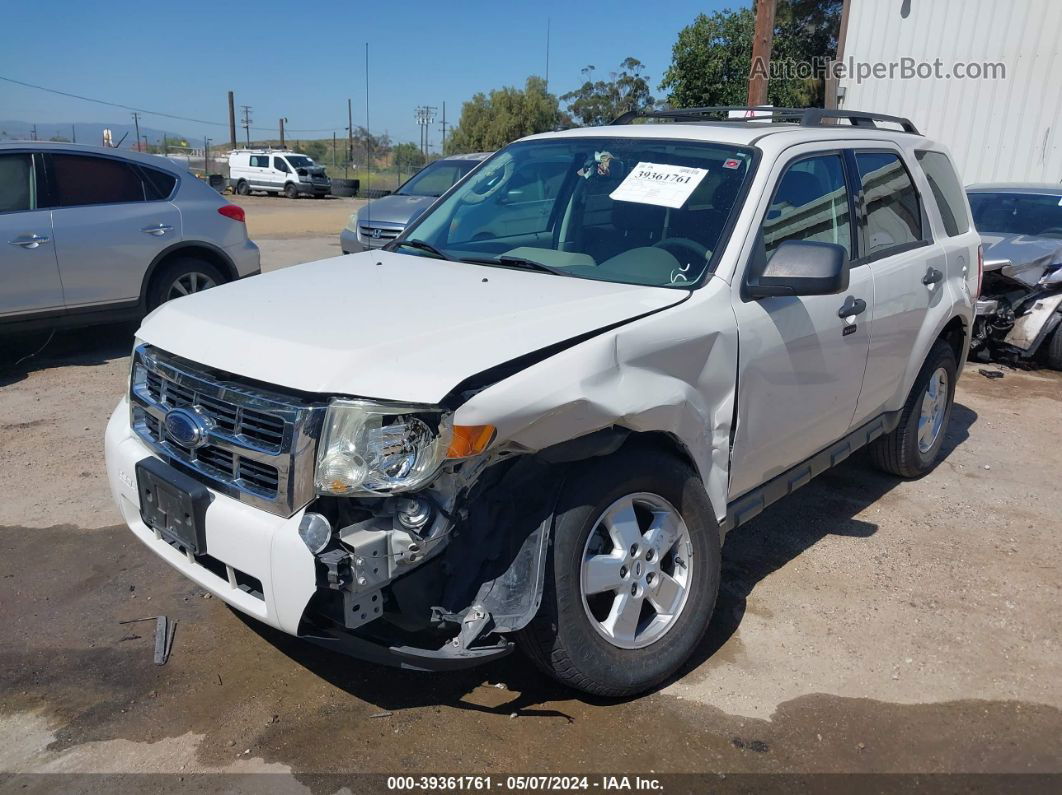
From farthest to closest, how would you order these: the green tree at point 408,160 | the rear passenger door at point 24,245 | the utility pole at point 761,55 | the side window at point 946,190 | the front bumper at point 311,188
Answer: the green tree at point 408,160, the front bumper at point 311,188, the utility pole at point 761,55, the rear passenger door at point 24,245, the side window at point 946,190

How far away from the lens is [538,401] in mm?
2518

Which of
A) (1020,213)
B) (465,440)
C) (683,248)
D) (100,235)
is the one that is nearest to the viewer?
(465,440)

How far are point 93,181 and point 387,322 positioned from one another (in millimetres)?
5722

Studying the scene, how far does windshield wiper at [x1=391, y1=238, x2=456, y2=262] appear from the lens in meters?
3.89

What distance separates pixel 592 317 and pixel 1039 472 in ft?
13.8

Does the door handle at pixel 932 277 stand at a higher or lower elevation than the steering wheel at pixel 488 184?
lower

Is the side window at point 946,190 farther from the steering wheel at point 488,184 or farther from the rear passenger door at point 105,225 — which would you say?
the rear passenger door at point 105,225

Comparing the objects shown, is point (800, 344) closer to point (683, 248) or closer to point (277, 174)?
point (683, 248)

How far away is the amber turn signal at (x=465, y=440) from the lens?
241 cm

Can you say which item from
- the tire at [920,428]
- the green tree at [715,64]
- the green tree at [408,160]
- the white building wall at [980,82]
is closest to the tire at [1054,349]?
the tire at [920,428]

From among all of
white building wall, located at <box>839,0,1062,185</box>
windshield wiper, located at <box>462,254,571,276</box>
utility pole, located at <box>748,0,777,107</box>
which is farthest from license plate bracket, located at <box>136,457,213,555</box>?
white building wall, located at <box>839,0,1062,185</box>

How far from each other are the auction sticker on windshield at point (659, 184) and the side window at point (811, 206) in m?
Answer: 0.34

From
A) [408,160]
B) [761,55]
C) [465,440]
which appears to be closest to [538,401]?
[465,440]

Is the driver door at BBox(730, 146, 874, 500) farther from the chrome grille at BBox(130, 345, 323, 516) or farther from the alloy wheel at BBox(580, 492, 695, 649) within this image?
the chrome grille at BBox(130, 345, 323, 516)
